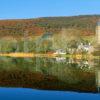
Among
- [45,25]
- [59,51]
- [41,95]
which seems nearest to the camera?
[41,95]

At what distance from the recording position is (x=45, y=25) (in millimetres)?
76500

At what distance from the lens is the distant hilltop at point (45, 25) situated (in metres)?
71.9

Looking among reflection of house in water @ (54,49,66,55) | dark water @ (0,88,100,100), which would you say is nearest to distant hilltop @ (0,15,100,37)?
reflection of house in water @ (54,49,66,55)

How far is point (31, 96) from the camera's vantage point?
1276 cm

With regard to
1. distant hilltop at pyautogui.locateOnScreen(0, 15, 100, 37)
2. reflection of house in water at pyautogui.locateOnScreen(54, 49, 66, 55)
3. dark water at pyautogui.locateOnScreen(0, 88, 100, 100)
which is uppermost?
distant hilltop at pyautogui.locateOnScreen(0, 15, 100, 37)

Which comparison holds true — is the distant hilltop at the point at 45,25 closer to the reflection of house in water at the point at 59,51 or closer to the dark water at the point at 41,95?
the reflection of house in water at the point at 59,51

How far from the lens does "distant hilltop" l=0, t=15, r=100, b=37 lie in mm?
71875

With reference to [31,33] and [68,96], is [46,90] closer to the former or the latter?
[68,96]

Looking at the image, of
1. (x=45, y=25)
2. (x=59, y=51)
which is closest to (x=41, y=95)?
(x=59, y=51)

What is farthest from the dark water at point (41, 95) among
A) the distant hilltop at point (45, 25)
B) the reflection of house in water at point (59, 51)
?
the distant hilltop at point (45, 25)

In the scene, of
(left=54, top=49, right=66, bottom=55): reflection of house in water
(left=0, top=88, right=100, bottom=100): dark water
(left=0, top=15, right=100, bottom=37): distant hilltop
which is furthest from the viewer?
(left=0, top=15, right=100, bottom=37): distant hilltop

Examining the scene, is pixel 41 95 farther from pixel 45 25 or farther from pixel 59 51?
pixel 45 25

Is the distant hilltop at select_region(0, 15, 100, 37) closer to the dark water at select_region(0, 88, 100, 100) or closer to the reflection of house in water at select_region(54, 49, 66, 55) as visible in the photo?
the reflection of house in water at select_region(54, 49, 66, 55)

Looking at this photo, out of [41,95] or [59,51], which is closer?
[41,95]
